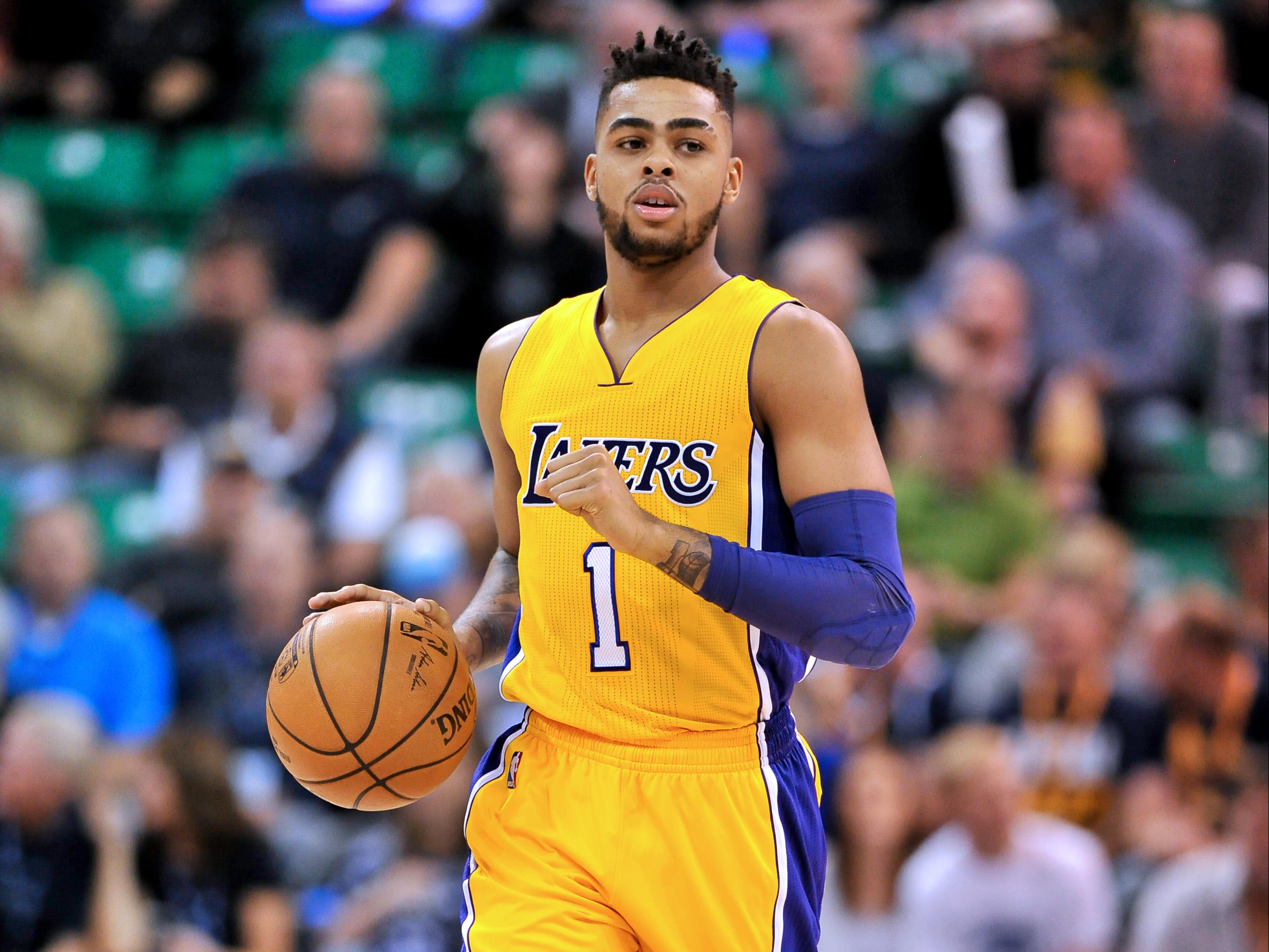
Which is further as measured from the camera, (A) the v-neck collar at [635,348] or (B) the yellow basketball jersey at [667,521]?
(A) the v-neck collar at [635,348]

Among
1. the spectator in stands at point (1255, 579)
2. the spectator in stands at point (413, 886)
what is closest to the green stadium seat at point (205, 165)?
the spectator in stands at point (413, 886)

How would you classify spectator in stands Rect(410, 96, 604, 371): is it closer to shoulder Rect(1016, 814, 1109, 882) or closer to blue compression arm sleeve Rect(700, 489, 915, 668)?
shoulder Rect(1016, 814, 1109, 882)

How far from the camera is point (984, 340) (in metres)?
7.62

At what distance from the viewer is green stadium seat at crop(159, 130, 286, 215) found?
1094cm

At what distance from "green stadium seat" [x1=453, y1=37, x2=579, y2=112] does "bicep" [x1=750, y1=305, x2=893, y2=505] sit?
8063 millimetres

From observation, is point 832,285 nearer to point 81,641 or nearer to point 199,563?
point 199,563

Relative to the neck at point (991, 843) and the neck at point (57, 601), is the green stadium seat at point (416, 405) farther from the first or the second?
the neck at point (991, 843)

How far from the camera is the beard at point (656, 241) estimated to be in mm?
3367

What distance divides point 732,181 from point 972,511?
13.2 feet

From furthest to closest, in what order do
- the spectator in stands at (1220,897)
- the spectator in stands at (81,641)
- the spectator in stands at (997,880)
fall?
1. the spectator in stands at (81,641)
2. the spectator in stands at (997,880)
3. the spectator in stands at (1220,897)

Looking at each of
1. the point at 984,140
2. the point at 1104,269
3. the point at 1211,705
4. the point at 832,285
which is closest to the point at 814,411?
the point at 1211,705

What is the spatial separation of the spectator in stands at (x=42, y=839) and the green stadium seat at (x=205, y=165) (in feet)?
16.2

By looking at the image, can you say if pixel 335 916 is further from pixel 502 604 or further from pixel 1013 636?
pixel 502 604
